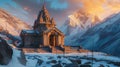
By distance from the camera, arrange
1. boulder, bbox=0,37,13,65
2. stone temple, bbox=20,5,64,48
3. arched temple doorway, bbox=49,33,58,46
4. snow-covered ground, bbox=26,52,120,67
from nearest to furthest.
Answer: boulder, bbox=0,37,13,65 < snow-covered ground, bbox=26,52,120,67 < stone temple, bbox=20,5,64,48 < arched temple doorway, bbox=49,33,58,46

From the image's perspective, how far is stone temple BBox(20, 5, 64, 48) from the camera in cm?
9825

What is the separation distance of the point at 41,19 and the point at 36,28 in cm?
290

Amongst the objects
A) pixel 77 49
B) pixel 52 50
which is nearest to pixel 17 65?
pixel 52 50

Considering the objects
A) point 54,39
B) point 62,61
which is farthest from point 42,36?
point 62,61

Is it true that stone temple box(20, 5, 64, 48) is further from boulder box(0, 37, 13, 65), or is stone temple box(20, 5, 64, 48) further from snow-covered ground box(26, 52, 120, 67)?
boulder box(0, 37, 13, 65)

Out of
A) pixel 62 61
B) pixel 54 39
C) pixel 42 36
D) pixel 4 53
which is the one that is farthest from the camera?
pixel 54 39

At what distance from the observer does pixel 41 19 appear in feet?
340

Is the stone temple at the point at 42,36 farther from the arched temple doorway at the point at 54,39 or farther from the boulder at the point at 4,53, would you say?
the boulder at the point at 4,53

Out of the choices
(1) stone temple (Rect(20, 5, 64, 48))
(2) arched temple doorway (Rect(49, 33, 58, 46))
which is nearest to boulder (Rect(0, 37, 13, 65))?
(1) stone temple (Rect(20, 5, 64, 48))

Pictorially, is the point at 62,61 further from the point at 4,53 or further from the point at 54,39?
the point at 4,53

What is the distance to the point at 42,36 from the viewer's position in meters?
98.5

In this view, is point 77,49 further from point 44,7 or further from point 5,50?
point 5,50

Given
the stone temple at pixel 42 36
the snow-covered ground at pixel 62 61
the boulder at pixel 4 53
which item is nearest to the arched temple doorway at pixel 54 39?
the stone temple at pixel 42 36

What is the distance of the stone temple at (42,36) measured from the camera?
98.2 meters
